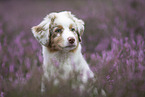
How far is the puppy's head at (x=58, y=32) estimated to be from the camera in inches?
114

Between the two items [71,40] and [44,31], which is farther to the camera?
[44,31]

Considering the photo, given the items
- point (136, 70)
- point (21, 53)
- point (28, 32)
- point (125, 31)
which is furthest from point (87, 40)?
point (136, 70)

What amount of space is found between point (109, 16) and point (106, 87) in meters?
3.86

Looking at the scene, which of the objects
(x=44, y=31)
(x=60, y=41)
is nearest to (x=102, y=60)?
(x=60, y=41)

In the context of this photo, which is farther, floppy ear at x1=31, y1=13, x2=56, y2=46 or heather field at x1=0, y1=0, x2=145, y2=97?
floppy ear at x1=31, y1=13, x2=56, y2=46

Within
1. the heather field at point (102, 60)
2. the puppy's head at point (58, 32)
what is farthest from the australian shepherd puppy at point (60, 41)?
the heather field at point (102, 60)

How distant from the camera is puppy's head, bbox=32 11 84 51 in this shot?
2.89 m

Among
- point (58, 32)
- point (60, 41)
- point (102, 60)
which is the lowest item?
point (102, 60)

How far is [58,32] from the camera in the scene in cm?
303

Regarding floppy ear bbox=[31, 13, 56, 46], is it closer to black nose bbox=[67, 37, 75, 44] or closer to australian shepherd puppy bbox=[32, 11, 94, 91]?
australian shepherd puppy bbox=[32, 11, 94, 91]

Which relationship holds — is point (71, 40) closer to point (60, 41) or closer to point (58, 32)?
point (60, 41)

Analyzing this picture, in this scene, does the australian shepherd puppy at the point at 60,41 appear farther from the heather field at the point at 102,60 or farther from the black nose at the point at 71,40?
the heather field at the point at 102,60

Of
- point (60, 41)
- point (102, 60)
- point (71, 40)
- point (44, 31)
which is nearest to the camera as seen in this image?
point (71, 40)

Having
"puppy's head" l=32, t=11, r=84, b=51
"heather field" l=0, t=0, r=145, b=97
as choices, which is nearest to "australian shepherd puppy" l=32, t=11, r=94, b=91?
"puppy's head" l=32, t=11, r=84, b=51
